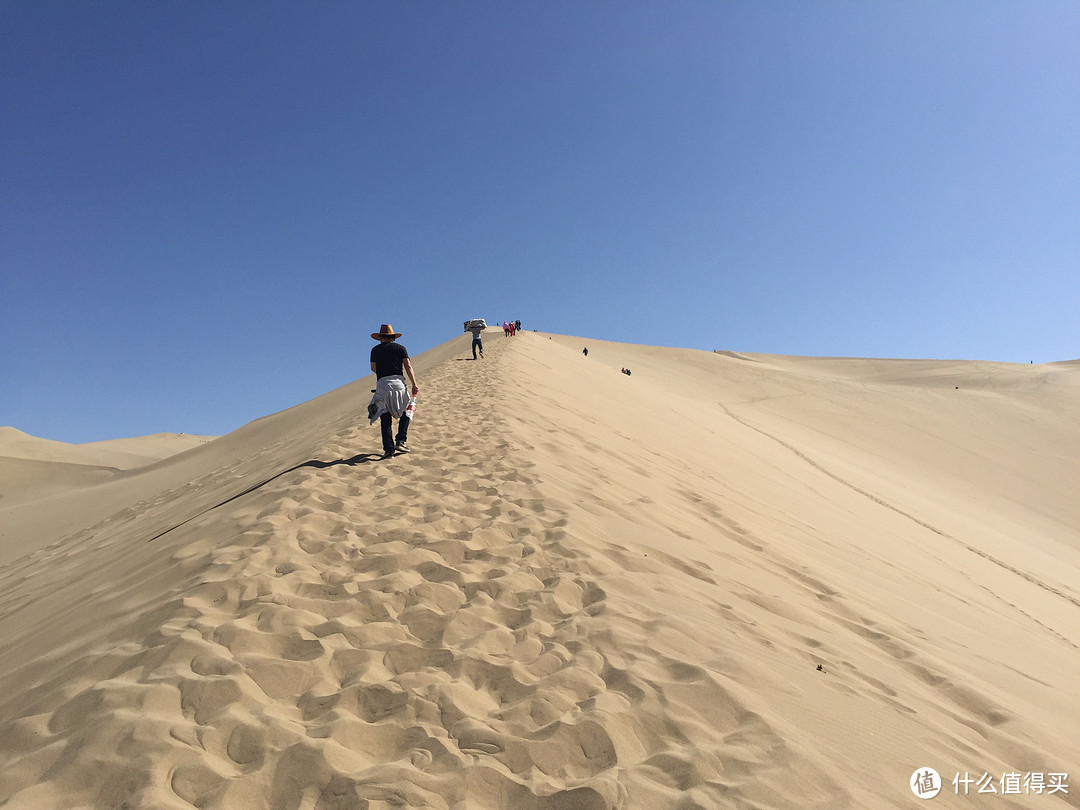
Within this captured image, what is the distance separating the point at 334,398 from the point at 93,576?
730 inches

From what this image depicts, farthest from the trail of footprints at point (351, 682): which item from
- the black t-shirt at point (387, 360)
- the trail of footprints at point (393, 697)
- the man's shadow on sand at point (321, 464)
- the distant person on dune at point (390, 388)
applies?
the black t-shirt at point (387, 360)

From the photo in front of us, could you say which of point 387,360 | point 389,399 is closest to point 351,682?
point 389,399

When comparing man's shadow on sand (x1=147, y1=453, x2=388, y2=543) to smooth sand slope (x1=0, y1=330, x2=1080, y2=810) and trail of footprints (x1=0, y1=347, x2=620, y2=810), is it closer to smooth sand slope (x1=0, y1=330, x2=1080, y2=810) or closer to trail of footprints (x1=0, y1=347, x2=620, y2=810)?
Result: smooth sand slope (x1=0, y1=330, x2=1080, y2=810)

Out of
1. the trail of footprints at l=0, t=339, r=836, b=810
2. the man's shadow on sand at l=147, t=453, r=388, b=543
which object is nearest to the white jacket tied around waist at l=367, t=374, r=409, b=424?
the man's shadow on sand at l=147, t=453, r=388, b=543

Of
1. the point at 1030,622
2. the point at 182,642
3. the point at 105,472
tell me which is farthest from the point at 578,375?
the point at 105,472

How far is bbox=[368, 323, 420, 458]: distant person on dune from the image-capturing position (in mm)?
6625

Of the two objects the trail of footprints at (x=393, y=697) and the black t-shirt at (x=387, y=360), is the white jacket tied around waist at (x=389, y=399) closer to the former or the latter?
the black t-shirt at (x=387, y=360)

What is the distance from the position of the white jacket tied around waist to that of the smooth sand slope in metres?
0.62

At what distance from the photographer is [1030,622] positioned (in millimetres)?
5566

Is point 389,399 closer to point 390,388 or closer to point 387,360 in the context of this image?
point 390,388

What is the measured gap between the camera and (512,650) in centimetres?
295

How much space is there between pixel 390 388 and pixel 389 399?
→ 0.13 meters

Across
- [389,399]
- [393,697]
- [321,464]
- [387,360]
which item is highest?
[387,360]

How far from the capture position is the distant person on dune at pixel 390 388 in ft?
21.7
